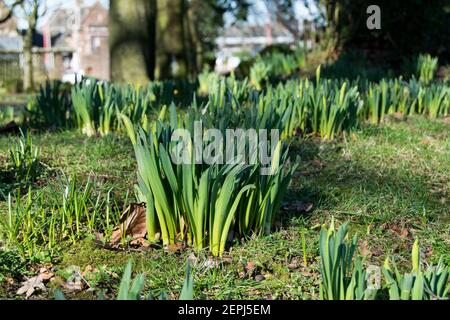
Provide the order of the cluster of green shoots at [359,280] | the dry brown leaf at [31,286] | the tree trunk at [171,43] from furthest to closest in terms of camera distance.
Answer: the tree trunk at [171,43] → the dry brown leaf at [31,286] → the cluster of green shoots at [359,280]

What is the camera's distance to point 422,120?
4.56 metres

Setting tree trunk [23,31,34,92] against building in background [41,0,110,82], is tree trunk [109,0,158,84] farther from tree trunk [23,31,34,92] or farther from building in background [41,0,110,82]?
building in background [41,0,110,82]

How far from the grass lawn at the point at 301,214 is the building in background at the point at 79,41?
1303 centimetres

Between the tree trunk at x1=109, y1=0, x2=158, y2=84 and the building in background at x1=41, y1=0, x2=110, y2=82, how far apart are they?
353 inches

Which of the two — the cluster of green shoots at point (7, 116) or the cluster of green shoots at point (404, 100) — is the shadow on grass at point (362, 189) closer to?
the cluster of green shoots at point (404, 100)

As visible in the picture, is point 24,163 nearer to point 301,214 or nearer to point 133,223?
point 133,223

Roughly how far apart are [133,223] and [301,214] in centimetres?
77

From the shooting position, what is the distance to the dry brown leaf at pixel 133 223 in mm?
2365

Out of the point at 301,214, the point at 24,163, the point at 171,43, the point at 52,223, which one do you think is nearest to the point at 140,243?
the point at 52,223

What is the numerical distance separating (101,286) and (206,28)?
32473mm

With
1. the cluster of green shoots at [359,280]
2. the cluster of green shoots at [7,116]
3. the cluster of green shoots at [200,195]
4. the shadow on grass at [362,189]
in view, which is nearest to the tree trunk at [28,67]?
the cluster of green shoots at [7,116]

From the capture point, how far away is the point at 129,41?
7.17 meters

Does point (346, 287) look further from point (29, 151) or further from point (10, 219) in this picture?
point (29, 151)
